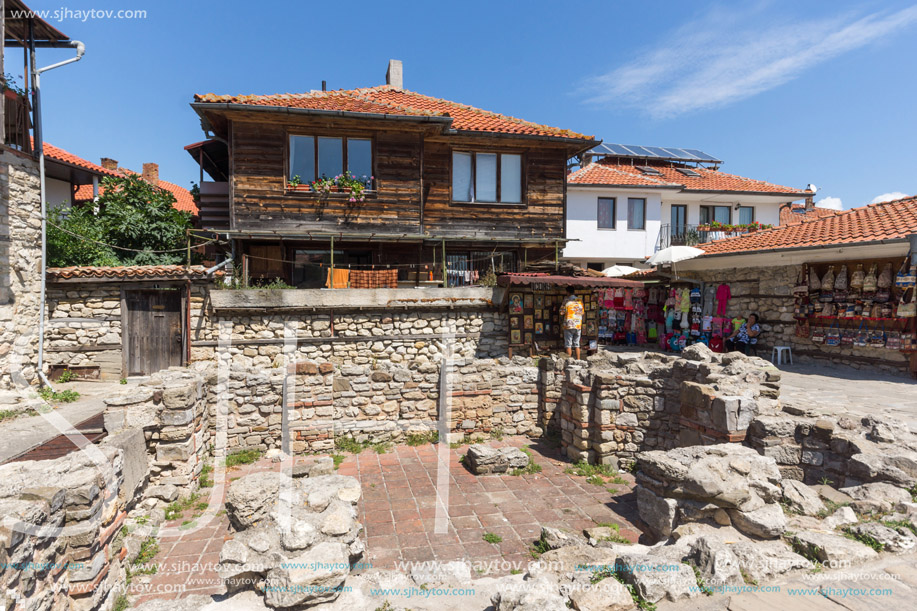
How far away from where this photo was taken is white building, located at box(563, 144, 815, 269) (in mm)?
19422

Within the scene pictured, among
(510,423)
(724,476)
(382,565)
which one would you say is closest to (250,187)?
(510,423)

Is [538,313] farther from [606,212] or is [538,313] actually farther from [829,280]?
[606,212]

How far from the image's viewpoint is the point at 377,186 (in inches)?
510

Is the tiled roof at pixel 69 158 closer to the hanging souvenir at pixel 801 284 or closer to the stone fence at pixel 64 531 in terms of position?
the stone fence at pixel 64 531

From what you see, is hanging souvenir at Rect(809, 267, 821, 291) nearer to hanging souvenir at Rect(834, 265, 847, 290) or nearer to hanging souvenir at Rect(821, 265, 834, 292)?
hanging souvenir at Rect(821, 265, 834, 292)

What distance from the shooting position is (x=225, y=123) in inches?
489

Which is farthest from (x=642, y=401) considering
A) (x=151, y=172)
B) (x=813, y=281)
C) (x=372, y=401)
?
(x=151, y=172)

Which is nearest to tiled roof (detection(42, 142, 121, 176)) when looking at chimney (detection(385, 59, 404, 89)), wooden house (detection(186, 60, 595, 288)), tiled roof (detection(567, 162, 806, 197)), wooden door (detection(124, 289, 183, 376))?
wooden house (detection(186, 60, 595, 288))

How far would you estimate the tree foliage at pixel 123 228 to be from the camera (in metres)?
11.6

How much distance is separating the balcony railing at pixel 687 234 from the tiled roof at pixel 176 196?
61.8 ft

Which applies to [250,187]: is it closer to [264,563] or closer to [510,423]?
[510,423]

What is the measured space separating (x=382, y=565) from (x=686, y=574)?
2965mm

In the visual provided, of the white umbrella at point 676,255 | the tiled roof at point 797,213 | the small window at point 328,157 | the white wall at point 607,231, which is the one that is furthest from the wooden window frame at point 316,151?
the tiled roof at point 797,213

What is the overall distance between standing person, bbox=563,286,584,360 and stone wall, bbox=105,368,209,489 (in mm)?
8007
